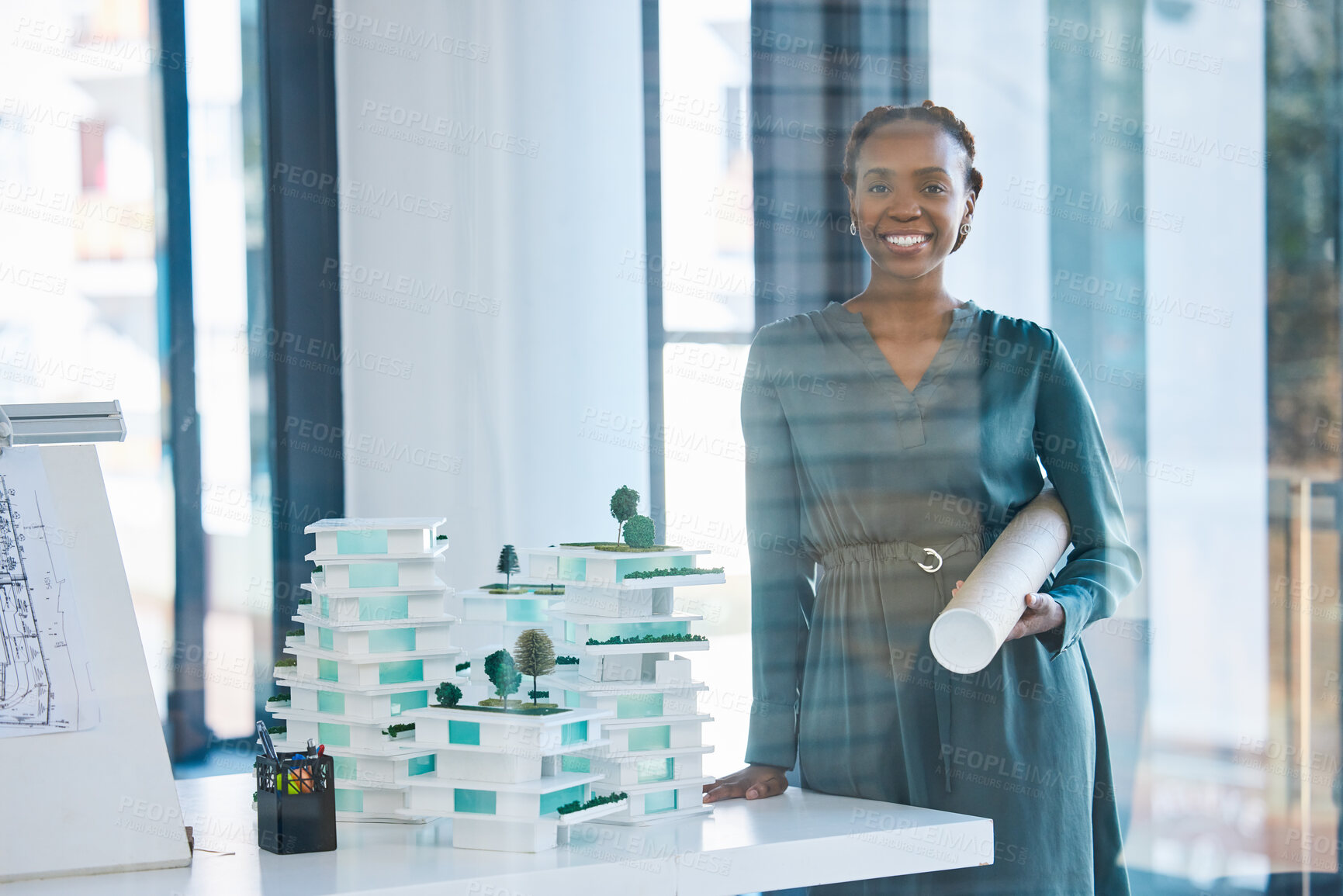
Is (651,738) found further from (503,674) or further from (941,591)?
(941,591)

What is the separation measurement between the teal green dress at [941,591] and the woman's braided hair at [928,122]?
19 centimetres

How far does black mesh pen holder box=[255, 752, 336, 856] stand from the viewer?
1.16 meters

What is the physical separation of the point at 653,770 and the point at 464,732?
23 centimetres

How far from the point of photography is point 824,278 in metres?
2.08

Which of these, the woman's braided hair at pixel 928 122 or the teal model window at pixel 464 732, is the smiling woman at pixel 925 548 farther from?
the teal model window at pixel 464 732

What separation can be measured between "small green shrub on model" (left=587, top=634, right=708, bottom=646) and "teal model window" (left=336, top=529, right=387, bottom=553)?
0.84 feet

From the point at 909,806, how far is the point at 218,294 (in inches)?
61.4

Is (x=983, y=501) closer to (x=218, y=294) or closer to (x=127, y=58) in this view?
(x=218, y=294)

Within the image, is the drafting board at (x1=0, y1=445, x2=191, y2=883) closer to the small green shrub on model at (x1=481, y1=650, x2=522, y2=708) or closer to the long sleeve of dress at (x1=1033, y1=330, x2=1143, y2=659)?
the small green shrub on model at (x1=481, y1=650, x2=522, y2=708)

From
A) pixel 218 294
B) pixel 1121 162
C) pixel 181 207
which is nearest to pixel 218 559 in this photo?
pixel 218 294

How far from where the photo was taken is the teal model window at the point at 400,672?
1.29 m

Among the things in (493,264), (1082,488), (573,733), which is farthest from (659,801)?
(493,264)

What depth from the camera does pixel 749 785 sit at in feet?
4.68

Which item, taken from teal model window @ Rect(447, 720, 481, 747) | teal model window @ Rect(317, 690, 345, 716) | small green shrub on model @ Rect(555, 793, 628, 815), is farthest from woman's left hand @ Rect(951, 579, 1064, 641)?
teal model window @ Rect(317, 690, 345, 716)
